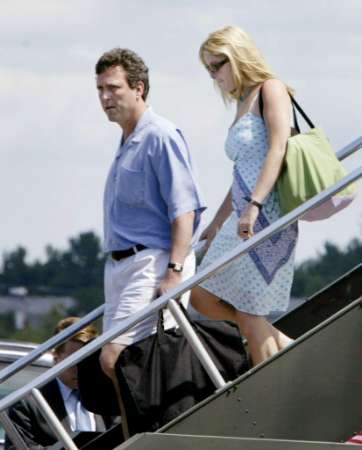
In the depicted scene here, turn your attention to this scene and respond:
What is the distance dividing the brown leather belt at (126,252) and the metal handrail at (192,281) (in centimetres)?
44

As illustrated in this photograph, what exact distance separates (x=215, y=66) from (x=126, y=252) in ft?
2.94

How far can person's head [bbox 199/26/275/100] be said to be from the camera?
323 inches

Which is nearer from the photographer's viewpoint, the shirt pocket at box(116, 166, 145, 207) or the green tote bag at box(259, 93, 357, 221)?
the green tote bag at box(259, 93, 357, 221)

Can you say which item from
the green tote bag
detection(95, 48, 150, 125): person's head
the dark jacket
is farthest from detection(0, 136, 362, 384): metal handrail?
the green tote bag

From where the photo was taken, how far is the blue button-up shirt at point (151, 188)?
828 cm

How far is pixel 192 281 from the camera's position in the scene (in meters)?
7.82

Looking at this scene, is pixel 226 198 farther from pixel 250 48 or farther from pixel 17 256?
pixel 17 256

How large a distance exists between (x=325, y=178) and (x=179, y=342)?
3.04 ft

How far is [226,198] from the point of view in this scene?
29.6ft

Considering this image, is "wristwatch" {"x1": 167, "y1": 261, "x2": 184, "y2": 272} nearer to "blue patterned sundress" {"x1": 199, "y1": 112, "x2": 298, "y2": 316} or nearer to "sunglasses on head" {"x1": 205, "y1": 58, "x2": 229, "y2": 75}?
"blue patterned sundress" {"x1": 199, "y1": 112, "x2": 298, "y2": 316}

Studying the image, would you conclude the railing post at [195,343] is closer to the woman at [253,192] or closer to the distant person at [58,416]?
the woman at [253,192]

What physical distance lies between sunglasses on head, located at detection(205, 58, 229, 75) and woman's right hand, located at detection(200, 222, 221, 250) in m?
1.00

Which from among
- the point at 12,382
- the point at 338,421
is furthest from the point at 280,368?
the point at 12,382

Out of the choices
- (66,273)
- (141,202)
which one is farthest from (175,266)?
(66,273)
